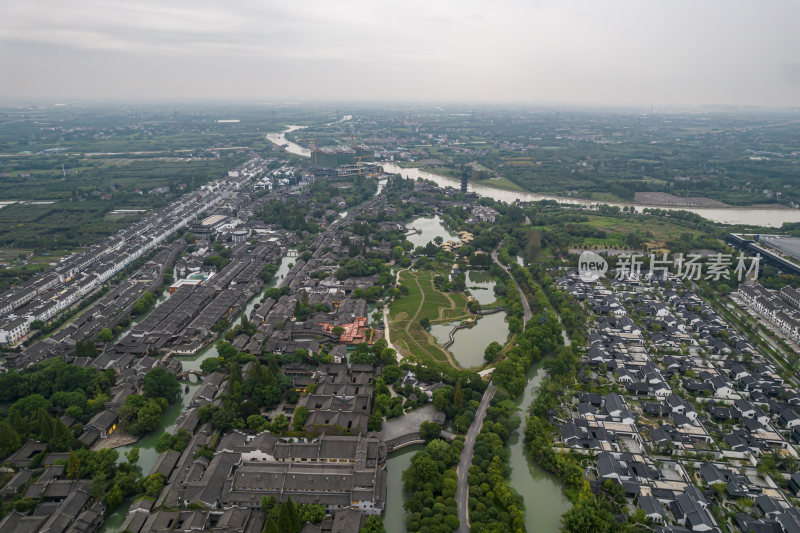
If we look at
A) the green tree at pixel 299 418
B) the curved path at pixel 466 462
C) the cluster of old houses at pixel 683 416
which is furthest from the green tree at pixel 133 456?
the cluster of old houses at pixel 683 416

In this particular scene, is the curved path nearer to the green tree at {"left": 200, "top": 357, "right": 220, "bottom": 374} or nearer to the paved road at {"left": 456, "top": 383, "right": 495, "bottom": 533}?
the paved road at {"left": 456, "top": 383, "right": 495, "bottom": 533}

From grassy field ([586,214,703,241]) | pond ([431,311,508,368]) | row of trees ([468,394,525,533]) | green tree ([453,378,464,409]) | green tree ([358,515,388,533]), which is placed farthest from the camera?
grassy field ([586,214,703,241])

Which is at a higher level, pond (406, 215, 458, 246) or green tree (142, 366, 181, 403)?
pond (406, 215, 458, 246)

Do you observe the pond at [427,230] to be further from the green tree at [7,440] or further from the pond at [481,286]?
the green tree at [7,440]

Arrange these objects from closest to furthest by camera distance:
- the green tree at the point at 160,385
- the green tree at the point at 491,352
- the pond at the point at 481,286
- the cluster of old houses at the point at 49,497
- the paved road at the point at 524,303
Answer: the cluster of old houses at the point at 49,497
the green tree at the point at 160,385
the green tree at the point at 491,352
the paved road at the point at 524,303
the pond at the point at 481,286

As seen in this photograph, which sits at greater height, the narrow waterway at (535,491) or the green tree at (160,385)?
the green tree at (160,385)

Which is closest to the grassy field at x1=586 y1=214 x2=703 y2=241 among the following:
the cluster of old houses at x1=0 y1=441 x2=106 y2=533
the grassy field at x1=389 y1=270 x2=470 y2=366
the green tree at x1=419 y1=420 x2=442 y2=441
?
the grassy field at x1=389 y1=270 x2=470 y2=366

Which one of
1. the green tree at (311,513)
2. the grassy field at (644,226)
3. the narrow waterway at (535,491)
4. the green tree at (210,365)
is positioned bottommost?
the narrow waterway at (535,491)

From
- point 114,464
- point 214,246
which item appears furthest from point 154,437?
point 214,246
